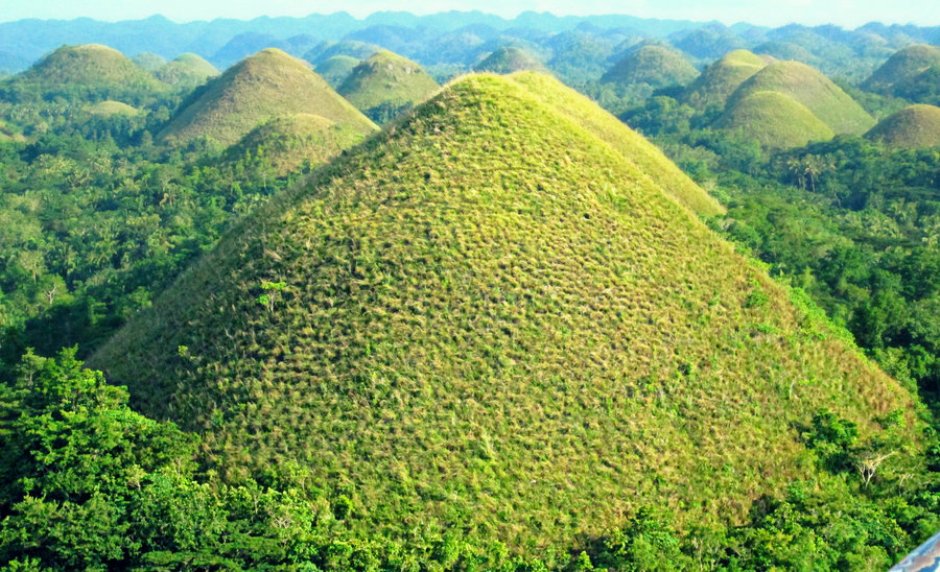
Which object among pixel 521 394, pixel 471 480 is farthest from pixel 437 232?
pixel 471 480

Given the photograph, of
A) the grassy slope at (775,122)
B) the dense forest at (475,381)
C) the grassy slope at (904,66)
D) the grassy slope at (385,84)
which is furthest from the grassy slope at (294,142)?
the grassy slope at (904,66)

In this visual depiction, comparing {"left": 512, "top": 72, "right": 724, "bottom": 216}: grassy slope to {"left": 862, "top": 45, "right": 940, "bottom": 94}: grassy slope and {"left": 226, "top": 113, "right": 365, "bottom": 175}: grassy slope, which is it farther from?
{"left": 862, "top": 45, "right": 940, "bottom": 94}: grassy slope

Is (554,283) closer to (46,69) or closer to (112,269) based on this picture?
(112,269)

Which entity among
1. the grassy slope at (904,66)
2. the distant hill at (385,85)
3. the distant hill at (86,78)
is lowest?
the grassy slope at (904,66)

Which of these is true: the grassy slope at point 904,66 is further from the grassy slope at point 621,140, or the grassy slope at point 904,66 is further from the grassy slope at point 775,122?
the grassy slope at point 621,140

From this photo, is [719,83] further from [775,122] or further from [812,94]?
[775,122]

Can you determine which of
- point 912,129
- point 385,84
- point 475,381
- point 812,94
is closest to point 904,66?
point 812,94
